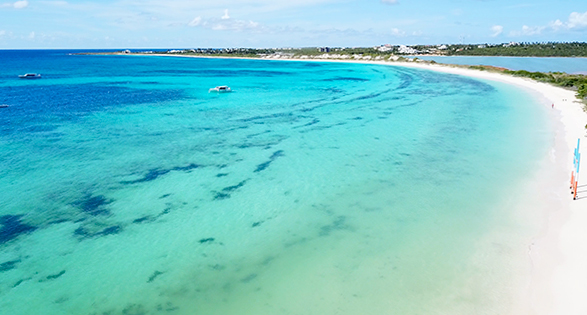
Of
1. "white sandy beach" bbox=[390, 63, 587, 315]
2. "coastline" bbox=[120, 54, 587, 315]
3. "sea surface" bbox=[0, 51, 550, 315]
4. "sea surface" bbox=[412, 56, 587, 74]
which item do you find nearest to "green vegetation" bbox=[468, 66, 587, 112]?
"sea surface" bbox=[0, 51, 550, 315]

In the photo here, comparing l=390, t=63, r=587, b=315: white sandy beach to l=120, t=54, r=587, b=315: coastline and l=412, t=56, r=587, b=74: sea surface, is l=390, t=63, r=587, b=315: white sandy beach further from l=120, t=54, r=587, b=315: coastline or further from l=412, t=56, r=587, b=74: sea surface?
l=412, t=56, r=587, b=74: sea surface

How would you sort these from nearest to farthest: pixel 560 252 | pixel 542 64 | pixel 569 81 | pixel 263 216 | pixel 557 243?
pixel 560 252 < pixel 557 243 < pixel 263 216 < pixel 569 81 < pixel 542 64

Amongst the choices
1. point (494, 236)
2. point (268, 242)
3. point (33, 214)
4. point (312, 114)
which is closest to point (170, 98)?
point (312, 114)

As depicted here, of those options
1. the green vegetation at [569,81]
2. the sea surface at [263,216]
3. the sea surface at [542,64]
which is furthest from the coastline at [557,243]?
the sea surface at [542,64]

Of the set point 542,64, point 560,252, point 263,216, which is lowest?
point 560,252

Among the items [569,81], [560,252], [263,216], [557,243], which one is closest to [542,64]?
[569,81]

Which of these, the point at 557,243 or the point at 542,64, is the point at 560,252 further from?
the point at 542,64

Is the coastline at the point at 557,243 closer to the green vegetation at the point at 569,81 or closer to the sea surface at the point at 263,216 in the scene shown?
the sea surface at the point at 263,216

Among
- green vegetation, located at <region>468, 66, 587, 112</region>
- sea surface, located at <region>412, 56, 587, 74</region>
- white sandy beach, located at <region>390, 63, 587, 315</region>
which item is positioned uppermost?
sea surface, located at <region>412, 56, 587, 74</region>

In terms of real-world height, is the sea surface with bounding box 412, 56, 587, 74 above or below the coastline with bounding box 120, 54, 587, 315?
above
